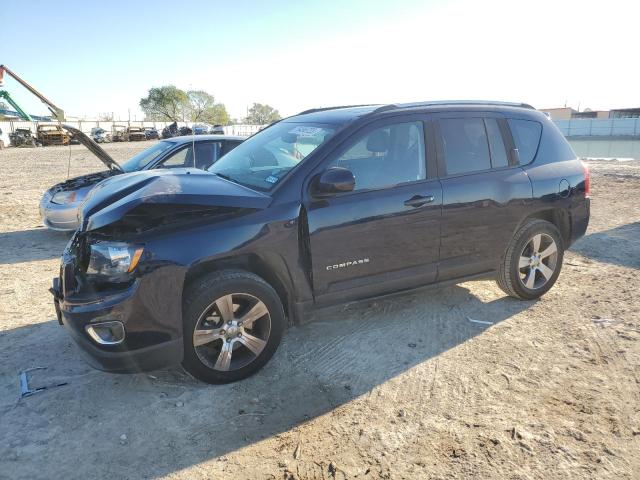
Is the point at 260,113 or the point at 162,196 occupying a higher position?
the point at 260,113

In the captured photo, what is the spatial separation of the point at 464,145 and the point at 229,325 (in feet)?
8.60

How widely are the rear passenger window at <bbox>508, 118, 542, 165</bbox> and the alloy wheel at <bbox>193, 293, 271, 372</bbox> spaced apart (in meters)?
2.99

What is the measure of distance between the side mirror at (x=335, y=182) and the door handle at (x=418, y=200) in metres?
0.63

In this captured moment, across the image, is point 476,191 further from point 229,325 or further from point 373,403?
point 229,325

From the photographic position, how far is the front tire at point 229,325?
3.12 metres

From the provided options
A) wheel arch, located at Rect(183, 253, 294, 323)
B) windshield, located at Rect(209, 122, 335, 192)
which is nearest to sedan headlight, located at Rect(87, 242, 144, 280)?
wheel arch, located at Rect(183, 253, 294, 323)

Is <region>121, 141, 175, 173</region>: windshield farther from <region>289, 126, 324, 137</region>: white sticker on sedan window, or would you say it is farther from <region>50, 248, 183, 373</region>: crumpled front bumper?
<region>50, 248, 183, 373</region>: crumpled front bumper

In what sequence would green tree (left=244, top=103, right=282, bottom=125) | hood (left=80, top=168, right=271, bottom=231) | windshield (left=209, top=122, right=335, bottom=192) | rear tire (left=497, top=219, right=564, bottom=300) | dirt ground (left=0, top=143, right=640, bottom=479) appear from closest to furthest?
1. dirt ground (left=0, top=143, right=640, bottom=479)
2. hood (left=80, top=168, right=271, bottom=231)
3. windshield (left=209, top=122, right=335, bottom=192)
4. rear tire (left=497, top=219, right=564, bottom=300)
5. green tree (left=244, top=103, right=282, bottom=125)

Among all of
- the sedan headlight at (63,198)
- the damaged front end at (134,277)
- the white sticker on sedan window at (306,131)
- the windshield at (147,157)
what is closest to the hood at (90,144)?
the windshield at (147,157)

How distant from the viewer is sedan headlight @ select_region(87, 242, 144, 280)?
2932 mm

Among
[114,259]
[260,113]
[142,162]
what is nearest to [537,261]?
[114,259]

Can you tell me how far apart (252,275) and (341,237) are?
745 millimetres

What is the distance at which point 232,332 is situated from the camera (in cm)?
327

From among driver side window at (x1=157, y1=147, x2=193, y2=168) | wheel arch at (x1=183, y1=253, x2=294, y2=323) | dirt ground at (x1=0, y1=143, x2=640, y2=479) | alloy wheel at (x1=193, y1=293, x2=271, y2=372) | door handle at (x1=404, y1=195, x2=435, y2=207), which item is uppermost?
driver side window at (x1=157, y1=147, x2=193, y2=168)
